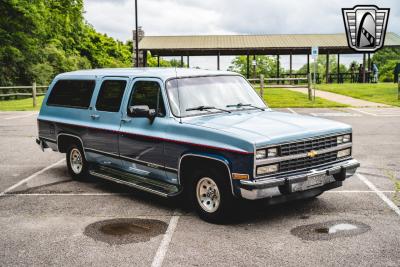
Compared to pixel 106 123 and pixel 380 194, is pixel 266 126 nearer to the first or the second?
pixel 380 194

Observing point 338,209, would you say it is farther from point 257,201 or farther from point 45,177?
point 45,177

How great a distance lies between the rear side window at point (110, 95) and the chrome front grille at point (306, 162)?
283 cm

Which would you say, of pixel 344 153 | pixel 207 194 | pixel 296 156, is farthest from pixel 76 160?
pixel 344 153

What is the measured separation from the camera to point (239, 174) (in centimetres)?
570

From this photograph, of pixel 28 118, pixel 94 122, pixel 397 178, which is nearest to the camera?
pixel 94 122

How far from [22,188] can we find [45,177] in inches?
34.4

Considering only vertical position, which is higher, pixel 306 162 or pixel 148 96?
pixel 148 96

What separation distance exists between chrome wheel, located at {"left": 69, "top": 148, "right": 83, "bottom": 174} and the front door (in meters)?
1.53

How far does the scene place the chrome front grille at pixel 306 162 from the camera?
593 centimetres

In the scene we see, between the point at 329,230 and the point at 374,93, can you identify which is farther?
the point at 374,93

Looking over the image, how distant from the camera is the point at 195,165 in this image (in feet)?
20.7

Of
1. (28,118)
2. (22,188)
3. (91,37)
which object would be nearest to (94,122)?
(22,188)

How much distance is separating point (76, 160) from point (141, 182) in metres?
2.16

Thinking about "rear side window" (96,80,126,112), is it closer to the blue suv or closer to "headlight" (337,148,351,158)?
the blue suv
